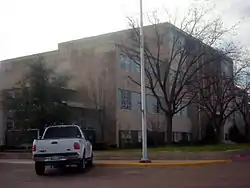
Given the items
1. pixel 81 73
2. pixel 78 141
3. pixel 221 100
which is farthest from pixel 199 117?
pixel 78 141

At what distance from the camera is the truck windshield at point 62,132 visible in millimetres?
18609

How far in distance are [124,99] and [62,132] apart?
70.6 feet

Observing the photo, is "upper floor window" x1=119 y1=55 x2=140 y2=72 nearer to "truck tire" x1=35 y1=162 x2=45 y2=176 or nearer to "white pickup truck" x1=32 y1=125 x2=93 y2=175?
"truck tire" x1=35 y1=162 x2=45 y2=176

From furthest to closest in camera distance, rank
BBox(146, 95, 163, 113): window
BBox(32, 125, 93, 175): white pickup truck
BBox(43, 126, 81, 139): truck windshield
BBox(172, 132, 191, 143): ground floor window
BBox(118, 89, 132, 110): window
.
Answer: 1. BBox(172, 132, 191, 143): ground floor window
2. BBox(146, 95, 163, 113): window
3. BBox(118, 89, 132, 110): window
4. BBox(43, 126, 81, 139): truck windshield
5. BBox(32, 125, 93, 175): white pickup truck

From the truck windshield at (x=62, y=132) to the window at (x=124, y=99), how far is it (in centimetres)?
2045

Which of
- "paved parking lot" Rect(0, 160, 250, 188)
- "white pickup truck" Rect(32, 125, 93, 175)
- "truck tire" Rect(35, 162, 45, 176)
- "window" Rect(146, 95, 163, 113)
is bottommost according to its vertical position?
"paved parking lot" Rect(0, 160, 250, 188)

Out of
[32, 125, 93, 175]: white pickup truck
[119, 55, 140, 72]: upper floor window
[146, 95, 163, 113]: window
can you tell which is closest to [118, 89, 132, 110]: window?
[119, 55, 140, 72]: upper floor window

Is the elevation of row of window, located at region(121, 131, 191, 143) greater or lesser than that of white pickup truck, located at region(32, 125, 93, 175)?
greater

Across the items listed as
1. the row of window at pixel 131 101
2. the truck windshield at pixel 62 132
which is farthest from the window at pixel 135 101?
the truck windshield at pixel 62 132

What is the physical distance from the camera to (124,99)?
4006cm

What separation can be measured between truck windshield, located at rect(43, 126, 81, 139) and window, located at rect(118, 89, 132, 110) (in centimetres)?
2045

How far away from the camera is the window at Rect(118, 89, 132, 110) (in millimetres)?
39344

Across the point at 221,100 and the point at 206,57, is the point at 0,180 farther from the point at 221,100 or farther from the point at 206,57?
the point at 221,100

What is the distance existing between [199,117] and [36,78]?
28.2 m
